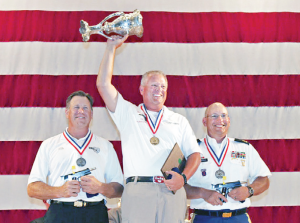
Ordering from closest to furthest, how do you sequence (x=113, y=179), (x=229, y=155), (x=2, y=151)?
(x=113, y=179) → (x=229, y=155) → (x=2, y=151)

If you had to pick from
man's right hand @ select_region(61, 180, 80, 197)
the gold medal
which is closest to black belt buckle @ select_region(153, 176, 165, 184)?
the gold medal

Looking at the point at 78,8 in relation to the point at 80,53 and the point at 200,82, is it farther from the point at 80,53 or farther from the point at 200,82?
the point at 200,82

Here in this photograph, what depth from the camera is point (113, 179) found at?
2.76 meters

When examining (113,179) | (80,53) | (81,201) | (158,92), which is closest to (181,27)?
(80,53)

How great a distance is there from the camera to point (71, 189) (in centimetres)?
248

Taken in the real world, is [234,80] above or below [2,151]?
above

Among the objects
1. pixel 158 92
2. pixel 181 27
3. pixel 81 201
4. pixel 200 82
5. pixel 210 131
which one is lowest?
pixel 81 201

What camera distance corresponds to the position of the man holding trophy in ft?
8.02

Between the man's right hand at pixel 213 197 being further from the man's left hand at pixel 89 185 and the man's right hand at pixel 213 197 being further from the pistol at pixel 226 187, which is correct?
the man's left hand at pixel 89 185

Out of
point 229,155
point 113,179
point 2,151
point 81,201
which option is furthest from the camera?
point 2,151

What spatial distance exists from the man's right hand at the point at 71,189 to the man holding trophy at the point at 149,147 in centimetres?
32

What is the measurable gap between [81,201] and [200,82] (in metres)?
1.76

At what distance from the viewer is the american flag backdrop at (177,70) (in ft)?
12.0

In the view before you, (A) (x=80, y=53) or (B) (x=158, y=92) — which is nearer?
(B) (x=158, y=92)
